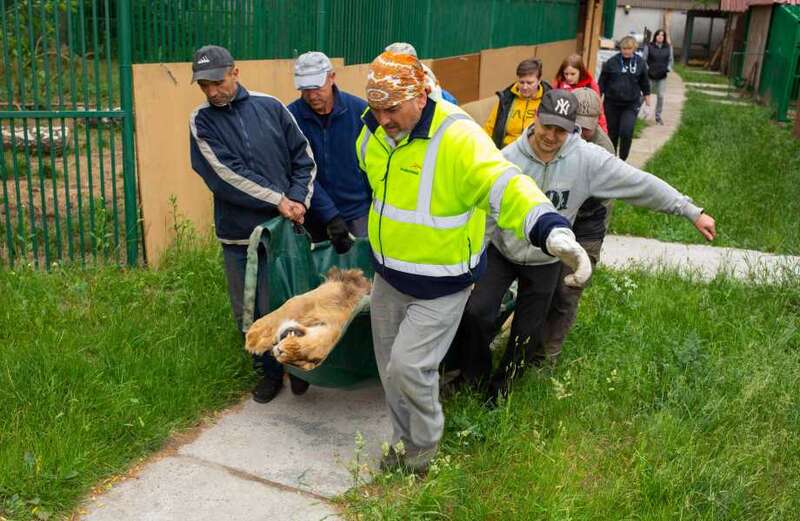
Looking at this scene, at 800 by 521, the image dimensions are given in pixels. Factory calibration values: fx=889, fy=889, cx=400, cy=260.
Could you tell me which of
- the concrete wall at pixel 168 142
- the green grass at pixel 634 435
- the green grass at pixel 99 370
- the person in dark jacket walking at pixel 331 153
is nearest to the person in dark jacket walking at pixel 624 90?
the concrete wall at pixel 168 142

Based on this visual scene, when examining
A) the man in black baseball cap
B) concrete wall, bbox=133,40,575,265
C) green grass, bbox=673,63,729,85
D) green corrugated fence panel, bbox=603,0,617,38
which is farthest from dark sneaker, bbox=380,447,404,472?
green grass, bbox=673,63,729,85

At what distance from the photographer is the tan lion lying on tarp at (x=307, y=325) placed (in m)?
3.95

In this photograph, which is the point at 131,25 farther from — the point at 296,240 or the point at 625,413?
the point at 625,413

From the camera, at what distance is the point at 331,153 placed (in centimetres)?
532

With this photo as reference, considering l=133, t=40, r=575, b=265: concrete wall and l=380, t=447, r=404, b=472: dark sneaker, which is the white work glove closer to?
l=380, t=447, r=404, b=472: dark sneaker

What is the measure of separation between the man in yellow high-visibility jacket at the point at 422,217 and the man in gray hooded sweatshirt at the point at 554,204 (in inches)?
22.6

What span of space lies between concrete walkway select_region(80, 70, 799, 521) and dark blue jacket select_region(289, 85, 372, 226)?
1140 mm

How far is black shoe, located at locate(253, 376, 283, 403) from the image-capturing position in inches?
192

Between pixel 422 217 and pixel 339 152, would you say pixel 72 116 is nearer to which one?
pixel 339 152

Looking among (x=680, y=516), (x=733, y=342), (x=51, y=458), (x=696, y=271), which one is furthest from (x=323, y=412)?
(x=696, y=271)

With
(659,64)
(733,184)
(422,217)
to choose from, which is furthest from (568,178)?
(659,64)

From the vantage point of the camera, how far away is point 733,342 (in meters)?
5.61

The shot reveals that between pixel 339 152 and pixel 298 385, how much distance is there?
141 cm

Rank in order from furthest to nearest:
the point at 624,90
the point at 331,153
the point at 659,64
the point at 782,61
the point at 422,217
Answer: the point at 782,61 → the point at 659,64 → the point at 624,90 → the point at 331,153 → the point at 422,217
